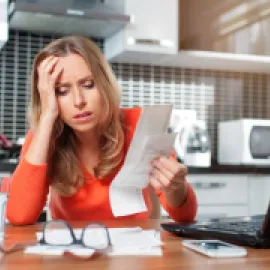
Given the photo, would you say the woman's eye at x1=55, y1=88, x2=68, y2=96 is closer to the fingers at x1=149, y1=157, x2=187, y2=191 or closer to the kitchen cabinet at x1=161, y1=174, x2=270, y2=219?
the fingers at x1=149, y1=157, x2=187, y2=191

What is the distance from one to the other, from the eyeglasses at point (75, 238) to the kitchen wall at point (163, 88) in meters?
2.07

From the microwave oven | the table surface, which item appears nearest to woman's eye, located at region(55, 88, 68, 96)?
the table surface

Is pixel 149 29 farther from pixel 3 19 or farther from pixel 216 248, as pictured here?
pixel 216 248

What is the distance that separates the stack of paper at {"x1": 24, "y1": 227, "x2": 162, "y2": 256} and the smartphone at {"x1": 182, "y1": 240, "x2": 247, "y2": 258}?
0.20 ft

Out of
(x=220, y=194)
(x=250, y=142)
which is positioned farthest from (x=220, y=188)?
(x=250, y=142)

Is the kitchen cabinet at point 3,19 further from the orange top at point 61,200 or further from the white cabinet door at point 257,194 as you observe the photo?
the white cabinet door at point 257,194

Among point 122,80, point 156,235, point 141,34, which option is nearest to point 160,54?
point 141,34

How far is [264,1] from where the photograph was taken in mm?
3279

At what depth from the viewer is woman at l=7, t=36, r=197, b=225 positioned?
1.31m

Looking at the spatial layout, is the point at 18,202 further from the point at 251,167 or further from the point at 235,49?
the point at 235,49

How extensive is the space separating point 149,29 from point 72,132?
61.7 inches

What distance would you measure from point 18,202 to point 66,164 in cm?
17

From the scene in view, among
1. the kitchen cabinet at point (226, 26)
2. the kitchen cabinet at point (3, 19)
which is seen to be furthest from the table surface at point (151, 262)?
the kitchen cabinet at point (226, 26)

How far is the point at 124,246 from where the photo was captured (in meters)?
0.87
